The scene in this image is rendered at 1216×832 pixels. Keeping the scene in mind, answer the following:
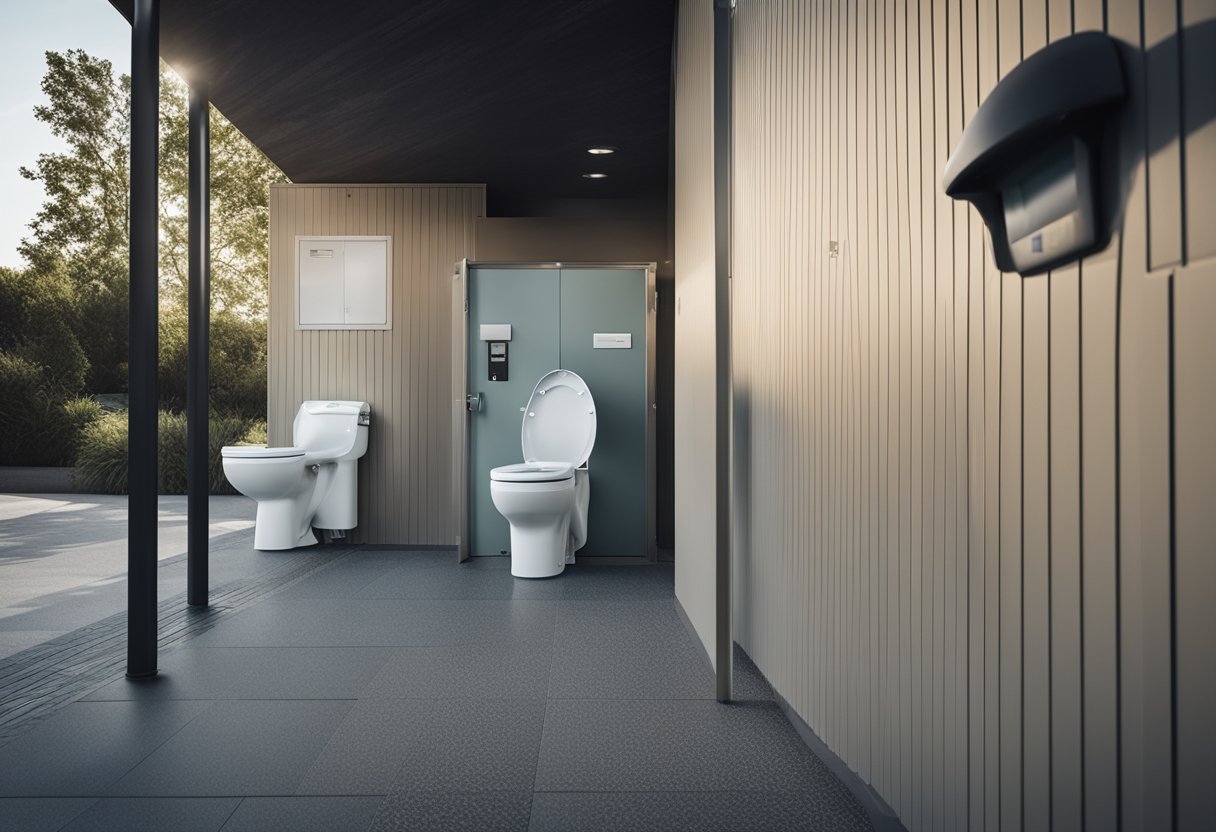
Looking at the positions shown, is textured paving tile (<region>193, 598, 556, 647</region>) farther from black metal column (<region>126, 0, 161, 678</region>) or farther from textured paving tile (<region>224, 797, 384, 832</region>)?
textured paving tile (<region>224, 797, 384, 832</region>)

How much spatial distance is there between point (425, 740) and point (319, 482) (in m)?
3.17

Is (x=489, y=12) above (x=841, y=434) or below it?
above

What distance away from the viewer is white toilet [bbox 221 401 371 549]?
462 centimetres

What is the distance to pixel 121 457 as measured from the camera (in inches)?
316

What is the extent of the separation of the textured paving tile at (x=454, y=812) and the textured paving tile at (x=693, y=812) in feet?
0.13

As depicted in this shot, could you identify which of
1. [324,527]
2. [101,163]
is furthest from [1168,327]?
[101,163]

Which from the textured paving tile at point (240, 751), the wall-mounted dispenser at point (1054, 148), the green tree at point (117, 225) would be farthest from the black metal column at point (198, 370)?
the green tree at point (117, 225)

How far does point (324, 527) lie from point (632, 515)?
1.95 metres

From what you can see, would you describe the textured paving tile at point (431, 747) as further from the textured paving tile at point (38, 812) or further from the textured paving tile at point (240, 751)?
the textured paving tile at point (38, 812)

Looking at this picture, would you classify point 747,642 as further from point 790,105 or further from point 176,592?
point 176,592

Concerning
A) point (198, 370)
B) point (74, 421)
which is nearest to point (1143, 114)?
point (198, 370)

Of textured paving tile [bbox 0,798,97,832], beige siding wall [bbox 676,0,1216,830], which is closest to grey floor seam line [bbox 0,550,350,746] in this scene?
textured paving tile [bbox 0,798,97,832]

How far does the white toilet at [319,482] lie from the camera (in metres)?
4.62

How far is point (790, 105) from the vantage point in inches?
79.4
